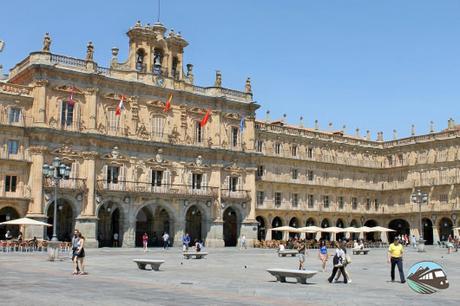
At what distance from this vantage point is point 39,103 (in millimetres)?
51719

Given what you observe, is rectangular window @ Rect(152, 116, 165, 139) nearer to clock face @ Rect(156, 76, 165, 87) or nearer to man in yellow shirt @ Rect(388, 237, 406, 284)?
clock face @ Rect(156, 76, 165, 87)

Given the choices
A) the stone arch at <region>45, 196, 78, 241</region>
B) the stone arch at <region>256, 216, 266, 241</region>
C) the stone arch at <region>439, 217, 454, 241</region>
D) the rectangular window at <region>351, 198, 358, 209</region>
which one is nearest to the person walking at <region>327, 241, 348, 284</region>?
the stone arch at <region>45, 196, 78, 241</region>

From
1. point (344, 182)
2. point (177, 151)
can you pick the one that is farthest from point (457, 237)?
point (177, 151)

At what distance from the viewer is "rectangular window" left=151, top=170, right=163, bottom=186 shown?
58.5 meters

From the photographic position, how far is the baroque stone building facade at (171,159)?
51938 mm

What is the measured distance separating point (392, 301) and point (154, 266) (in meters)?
13.5

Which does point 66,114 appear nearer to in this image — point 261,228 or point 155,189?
point 155,189

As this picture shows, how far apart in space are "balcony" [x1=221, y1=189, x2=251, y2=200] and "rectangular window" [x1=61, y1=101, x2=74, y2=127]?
1729 centimetres

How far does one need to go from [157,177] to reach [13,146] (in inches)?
547

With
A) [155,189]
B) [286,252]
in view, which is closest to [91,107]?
[155,189]

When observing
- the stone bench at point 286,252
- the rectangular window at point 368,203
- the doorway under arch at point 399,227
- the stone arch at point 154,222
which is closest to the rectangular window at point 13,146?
the stone arch at point 154,222

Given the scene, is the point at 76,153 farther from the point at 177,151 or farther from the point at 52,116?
the point at 177,151

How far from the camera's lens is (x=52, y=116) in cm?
5275

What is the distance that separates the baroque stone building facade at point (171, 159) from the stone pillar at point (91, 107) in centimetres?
9
